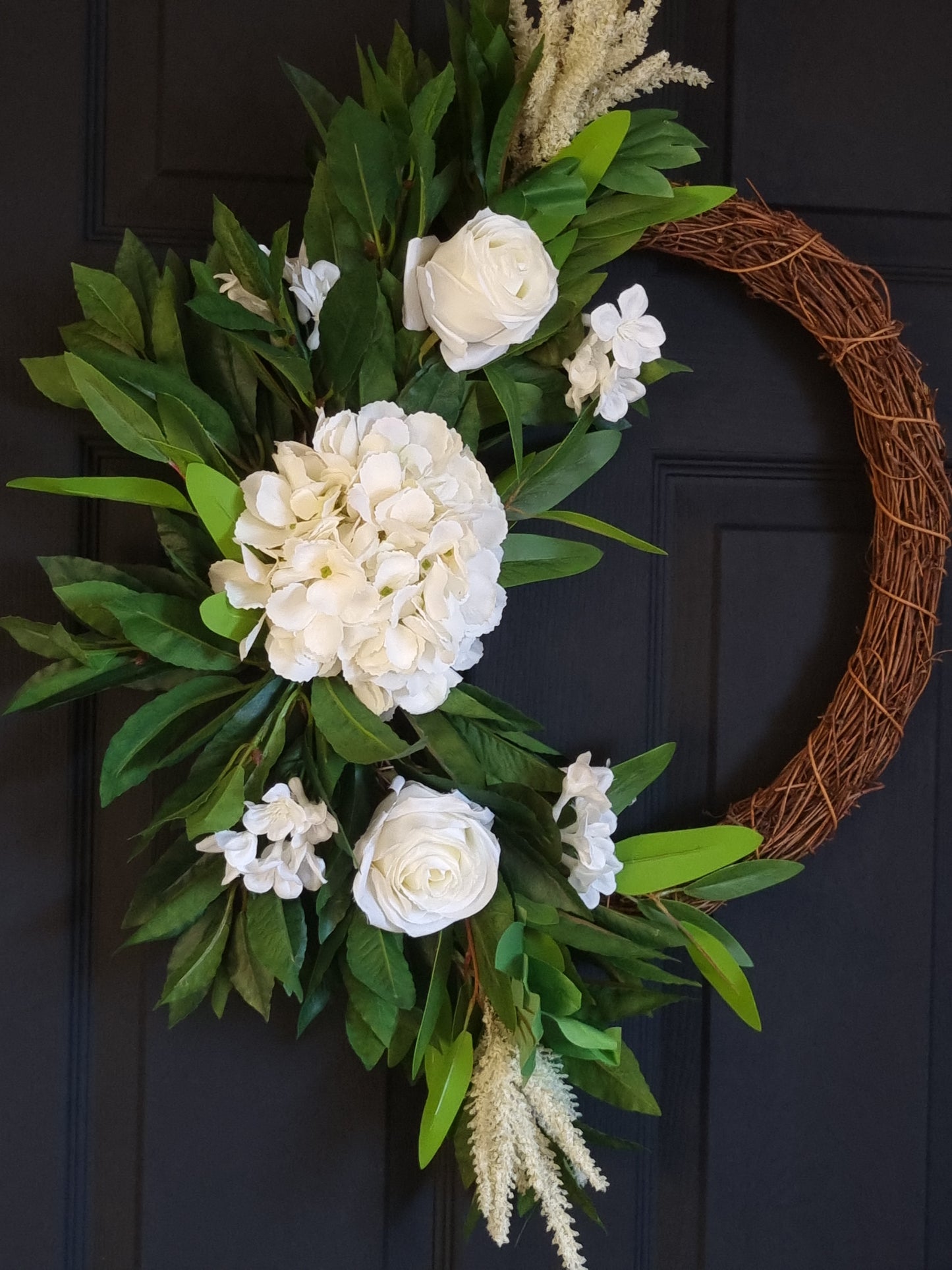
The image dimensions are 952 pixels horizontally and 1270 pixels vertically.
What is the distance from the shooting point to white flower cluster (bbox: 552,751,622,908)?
0.69m

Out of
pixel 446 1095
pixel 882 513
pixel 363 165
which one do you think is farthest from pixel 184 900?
pixel 882 513

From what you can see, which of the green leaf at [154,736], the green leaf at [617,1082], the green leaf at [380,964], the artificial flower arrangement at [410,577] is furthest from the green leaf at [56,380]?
the green leaf at [617,1082]

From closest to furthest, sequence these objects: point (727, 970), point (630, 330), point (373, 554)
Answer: point (373, 554)
point (630, 330)
point (727, 970)

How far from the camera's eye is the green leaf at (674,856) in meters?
0.76

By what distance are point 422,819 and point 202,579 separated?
0.84ft

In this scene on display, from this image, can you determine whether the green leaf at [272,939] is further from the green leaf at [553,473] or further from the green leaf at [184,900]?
the green leaf at [553,473]

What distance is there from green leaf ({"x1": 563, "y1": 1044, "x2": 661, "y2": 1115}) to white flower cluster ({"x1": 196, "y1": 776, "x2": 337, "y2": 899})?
304mm

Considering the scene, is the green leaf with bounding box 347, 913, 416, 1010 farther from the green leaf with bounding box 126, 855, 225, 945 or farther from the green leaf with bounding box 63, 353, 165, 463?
the green leaf with bounding box 63, 353, 165, 463

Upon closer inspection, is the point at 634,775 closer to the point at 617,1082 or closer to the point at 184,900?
the point at 617,1082

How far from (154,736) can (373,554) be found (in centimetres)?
24

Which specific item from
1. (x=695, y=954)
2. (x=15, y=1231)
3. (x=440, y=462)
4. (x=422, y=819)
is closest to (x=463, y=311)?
(x=440, y=462)

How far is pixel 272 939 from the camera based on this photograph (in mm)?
689

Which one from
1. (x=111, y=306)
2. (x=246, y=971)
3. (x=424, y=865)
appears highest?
(x=111, y=306)

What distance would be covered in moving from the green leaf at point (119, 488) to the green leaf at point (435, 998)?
1.33 feet
